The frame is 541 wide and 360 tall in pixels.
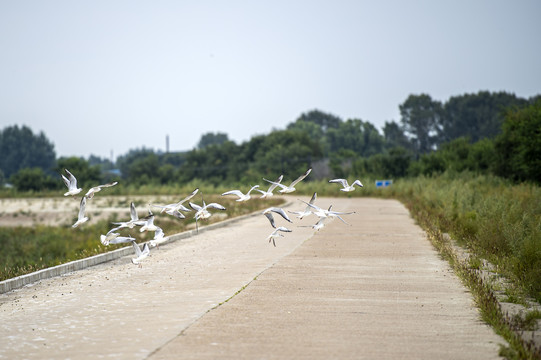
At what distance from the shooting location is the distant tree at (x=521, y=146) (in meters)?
34.7

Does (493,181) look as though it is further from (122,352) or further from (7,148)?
(7,148)

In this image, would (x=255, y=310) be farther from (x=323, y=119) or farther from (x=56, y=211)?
(x=323, y=119)

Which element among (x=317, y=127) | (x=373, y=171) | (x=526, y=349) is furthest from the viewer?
(x=317, y=127)

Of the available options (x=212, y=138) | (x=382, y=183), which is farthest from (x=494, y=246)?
(x=212, y=138)

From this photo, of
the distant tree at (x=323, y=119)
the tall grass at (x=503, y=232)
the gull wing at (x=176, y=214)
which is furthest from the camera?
the distant tree at (x=323, y=119)

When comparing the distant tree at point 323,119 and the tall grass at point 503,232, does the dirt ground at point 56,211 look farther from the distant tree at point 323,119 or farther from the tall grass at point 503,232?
the distant tree at point 323,119

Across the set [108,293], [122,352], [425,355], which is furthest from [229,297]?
[425,355]

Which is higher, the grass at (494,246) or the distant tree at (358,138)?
the distant tree at (358,138)

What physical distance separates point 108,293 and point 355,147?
106 meters

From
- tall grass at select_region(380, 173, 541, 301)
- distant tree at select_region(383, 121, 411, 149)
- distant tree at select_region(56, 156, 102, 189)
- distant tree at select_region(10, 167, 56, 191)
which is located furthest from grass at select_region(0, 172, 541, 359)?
distant tree at select_region(383, 121, 411, 149)

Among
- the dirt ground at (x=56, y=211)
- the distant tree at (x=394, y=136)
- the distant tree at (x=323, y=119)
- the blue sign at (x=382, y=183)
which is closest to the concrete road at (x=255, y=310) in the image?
the dirt ground at (x=56, y=211)

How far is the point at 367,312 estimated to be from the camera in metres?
8.78

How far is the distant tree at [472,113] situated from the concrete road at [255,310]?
89.9m

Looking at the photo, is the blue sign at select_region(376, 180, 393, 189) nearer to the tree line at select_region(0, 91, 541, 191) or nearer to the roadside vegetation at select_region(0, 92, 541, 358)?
the roadside vegetation at select_region(0, 92, 541, 358)
